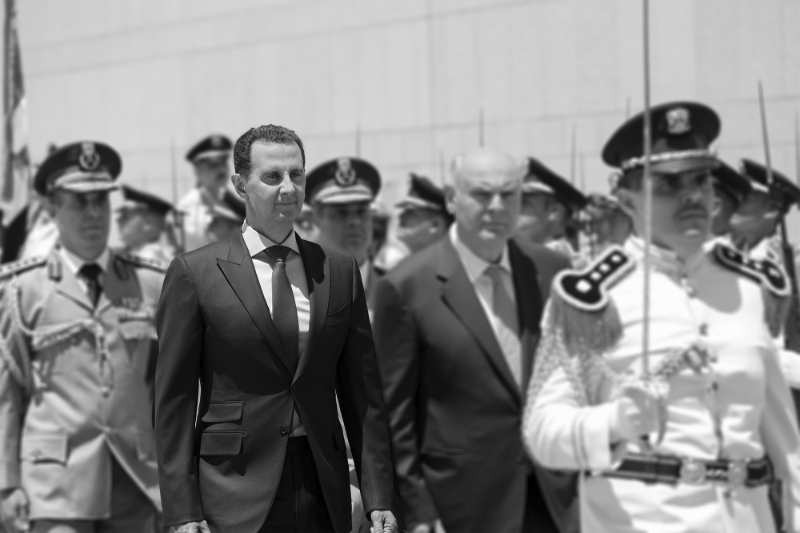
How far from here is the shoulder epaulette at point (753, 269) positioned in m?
5.01

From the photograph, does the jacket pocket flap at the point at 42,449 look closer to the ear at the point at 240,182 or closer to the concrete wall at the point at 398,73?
the ear at the point at 240,182

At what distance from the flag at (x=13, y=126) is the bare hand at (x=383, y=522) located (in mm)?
4921

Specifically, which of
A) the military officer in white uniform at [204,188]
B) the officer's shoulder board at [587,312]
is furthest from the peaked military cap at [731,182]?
the military officer in white uniform at [204,188]

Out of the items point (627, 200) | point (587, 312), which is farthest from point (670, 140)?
point (587, 312)

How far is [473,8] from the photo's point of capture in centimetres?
1218

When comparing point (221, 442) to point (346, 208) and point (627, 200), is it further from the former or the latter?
point (346, 208)

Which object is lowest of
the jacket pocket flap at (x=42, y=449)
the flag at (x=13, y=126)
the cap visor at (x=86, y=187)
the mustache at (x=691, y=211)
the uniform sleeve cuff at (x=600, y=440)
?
the jacket pocket flap at (x=42, y=449)

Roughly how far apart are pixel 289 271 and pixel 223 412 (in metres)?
0.35

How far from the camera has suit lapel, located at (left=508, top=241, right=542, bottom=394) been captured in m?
5.77

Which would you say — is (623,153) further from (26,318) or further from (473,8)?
(473,8)

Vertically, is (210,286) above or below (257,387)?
above

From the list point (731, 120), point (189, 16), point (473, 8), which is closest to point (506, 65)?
point (473, 8)

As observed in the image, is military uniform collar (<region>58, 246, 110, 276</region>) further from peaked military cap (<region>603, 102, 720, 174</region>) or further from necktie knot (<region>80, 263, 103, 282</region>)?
peaked military cap (<region>603, 102, 720, 174</region>)

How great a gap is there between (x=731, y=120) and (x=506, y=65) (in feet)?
7.27
